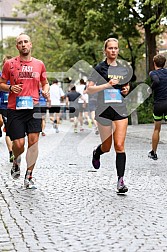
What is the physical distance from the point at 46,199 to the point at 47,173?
2576mm

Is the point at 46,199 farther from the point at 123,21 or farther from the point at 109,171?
the point at 123,21

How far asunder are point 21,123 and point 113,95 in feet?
4.08

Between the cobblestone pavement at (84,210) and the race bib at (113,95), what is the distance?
1.14 meters

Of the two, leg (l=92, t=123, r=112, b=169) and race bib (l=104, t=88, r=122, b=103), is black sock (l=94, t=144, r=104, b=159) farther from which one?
race bib (l=104, t=88, r=122, b=103)

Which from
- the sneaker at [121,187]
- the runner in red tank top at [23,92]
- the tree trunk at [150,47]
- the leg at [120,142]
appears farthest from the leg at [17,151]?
the tree trunk at [150,47]

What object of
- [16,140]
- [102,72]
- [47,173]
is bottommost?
[47,173]

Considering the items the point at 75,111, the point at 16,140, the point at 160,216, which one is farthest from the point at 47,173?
the point at 75,111

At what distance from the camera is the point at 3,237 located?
219 inches

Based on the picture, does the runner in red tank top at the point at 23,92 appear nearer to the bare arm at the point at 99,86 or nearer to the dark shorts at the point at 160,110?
the bare arm at the point at 99,86

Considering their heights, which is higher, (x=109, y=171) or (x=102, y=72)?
(x=102, y=72)

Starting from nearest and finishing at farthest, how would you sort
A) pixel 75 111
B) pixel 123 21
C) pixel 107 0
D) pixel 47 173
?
1. pixel 47 173
2. pixel 75 111
3. pixel 107 0
4. pixel 123 21

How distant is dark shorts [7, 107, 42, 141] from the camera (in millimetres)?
8164

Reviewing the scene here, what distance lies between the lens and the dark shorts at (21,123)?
26.8ft

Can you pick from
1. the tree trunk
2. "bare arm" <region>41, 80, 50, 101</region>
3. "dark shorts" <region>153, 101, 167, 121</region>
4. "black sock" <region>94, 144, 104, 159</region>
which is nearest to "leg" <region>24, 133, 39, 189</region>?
"bare arm" <region>41, 80, 50, 101</region>
